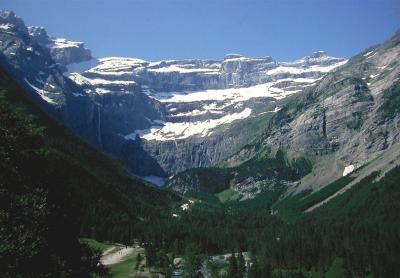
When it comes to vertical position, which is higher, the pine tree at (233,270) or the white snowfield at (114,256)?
the pine tree at (233,270)

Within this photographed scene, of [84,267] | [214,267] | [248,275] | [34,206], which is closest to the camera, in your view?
[34,206]

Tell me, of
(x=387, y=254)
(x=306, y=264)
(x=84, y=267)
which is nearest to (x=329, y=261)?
(x=306, y=264)

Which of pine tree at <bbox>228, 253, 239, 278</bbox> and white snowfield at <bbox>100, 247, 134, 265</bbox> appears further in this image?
white snowfield at <bbox>100, 247, 134, 265</bbox>

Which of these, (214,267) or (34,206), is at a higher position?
(34,206)

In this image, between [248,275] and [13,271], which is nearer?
[13,271]

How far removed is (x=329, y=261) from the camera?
194000mm

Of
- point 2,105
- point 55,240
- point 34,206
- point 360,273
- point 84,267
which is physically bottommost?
point 360,273

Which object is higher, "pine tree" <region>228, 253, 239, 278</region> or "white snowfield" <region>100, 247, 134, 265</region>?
"pine tree" <region>228, 253, 239, 278</region>

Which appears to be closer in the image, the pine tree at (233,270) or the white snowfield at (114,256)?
the pine tree at (233,270)

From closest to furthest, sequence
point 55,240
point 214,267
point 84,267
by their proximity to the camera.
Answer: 1. point 55,240
2. point 84,267
3. point 214,267

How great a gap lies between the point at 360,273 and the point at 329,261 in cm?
1185

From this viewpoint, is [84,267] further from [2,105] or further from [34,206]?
[2,105]

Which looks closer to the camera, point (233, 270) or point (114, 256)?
point (233, 270)

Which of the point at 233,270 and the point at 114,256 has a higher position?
the point at 233,270
